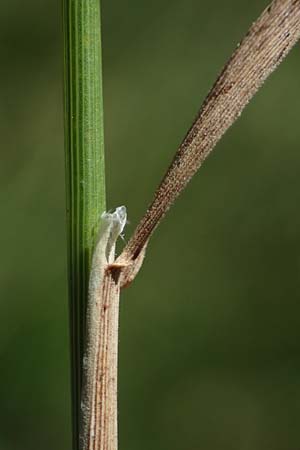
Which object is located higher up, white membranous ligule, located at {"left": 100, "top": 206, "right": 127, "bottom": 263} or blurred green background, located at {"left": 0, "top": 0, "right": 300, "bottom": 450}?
blurred green background, located at {"left": 0, "top": 0, "right": 300, "bottom": 450}

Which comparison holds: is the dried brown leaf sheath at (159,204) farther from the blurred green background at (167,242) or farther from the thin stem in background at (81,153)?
the blurred green background at (167,242)

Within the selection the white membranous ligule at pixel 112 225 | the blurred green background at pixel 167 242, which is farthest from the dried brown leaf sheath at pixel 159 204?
the blurred green background at pixel 167 242

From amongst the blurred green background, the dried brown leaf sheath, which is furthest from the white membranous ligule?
the blurred green background

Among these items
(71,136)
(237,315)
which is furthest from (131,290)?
(71,136)

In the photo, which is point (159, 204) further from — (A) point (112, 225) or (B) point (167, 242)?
(B) point (167, 242)

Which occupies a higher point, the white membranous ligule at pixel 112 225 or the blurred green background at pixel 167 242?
the blurred green background at pixel 167 242

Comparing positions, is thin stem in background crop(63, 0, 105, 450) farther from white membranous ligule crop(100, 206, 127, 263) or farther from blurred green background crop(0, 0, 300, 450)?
blurred green background crop(0, 0, 300, 450)

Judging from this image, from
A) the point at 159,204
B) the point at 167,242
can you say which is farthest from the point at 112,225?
the point at 167,242
